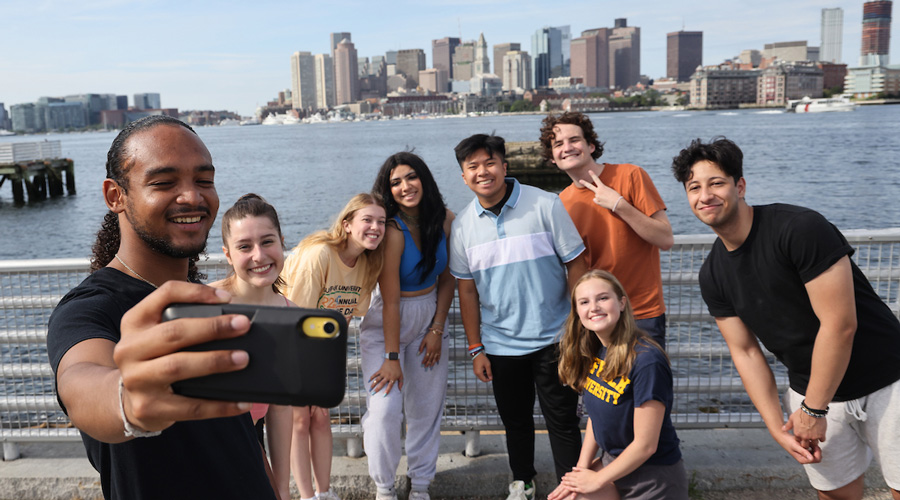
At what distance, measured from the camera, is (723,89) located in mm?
186125

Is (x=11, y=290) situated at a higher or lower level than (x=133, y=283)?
lower

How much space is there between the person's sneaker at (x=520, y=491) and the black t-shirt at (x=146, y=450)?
112 inches

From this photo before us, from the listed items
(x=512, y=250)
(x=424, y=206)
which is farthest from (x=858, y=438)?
(x=424, y=206)

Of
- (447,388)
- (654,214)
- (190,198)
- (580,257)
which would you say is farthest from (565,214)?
(190,198)

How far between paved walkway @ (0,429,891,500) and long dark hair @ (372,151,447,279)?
1.41 m

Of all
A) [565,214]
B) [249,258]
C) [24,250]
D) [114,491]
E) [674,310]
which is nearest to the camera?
[114,491]

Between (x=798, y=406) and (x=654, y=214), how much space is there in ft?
4.79

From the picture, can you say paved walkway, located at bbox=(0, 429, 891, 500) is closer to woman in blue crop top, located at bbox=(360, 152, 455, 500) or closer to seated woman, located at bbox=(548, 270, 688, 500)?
woman in blue crop top, located at bbox=(360, 152, 455, 500)

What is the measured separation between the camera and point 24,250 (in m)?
29.2

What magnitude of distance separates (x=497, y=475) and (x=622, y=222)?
6.14ft

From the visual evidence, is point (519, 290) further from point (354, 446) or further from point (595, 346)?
point (354, 446)

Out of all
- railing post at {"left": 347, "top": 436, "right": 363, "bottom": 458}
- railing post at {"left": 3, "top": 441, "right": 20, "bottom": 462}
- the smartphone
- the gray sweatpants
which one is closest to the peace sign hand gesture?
the gray sweatpants

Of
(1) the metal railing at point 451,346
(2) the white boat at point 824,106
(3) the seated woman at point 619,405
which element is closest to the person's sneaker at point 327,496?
(1) the metal railing at point 451,346

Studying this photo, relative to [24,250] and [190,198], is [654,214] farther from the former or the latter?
[24,250]
